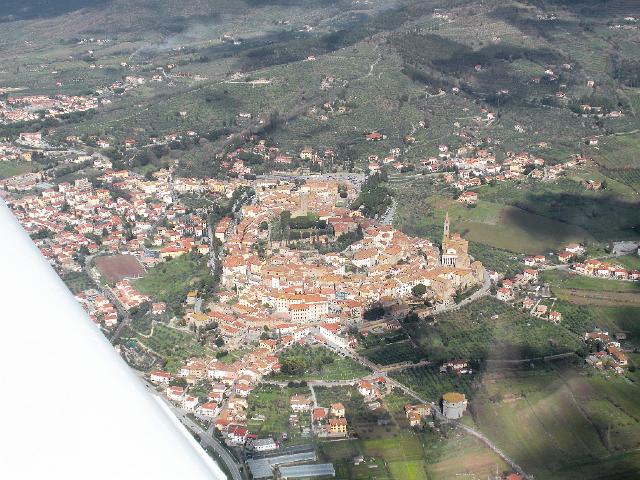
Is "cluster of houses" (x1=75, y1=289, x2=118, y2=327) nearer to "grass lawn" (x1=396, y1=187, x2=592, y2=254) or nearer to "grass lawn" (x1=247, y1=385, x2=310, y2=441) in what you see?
"grass lawn" (x1=247, y1=385, x2=310, y2=441)

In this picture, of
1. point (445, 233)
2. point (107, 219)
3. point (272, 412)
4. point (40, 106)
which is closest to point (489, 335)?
point (272, 412)

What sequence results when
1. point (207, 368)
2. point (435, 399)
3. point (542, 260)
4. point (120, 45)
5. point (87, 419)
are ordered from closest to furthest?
point (87, 419) < point (435, 399) < point (207, 368) < point (542, 260) < point (120, 45)

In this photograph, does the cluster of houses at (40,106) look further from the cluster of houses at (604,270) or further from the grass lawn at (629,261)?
the grass lawn at (629,261)

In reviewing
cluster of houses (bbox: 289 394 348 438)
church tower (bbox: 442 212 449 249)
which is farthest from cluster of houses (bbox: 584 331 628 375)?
church tower (bbox: 442 212 449 249)

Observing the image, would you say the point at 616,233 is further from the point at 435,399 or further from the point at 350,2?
the point at 350,2

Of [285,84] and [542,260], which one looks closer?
[542,260]

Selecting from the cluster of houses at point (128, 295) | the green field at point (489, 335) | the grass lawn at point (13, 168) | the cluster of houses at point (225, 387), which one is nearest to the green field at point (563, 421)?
the green field at point (489, 335)

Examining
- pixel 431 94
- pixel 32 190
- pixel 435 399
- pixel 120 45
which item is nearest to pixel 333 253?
pixel 435 399

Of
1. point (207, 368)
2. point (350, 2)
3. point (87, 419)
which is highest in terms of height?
point (87, 419)
